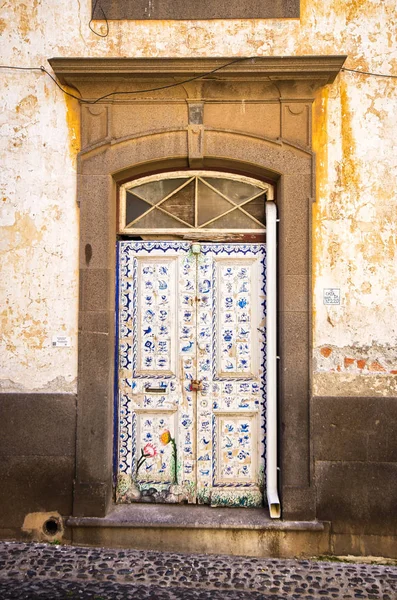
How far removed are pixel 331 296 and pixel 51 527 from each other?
3379 mm

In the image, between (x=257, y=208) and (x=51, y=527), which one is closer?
(x=51, y=527)

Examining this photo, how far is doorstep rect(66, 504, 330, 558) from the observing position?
183 inches

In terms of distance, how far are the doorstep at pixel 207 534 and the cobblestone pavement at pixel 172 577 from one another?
6.1 inches

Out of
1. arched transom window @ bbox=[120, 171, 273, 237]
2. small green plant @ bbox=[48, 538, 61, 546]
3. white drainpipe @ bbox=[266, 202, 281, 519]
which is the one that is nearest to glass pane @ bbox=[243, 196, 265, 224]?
arched transom window @ bbox=[120, 171, 273, 237]

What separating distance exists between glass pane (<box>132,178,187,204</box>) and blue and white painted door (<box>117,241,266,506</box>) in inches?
18.9

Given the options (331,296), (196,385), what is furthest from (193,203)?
(196,385)

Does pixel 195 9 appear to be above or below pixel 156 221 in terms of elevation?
above

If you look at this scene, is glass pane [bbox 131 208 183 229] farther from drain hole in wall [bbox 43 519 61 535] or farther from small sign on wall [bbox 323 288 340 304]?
drain hole in wall [bbox 43 519 61 535]

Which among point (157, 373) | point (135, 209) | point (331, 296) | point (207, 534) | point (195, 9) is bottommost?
point (207, 534)

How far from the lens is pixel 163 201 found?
5.12 meters

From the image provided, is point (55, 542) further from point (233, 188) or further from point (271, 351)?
point (233, 188)

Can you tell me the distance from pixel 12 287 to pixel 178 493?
255 centimetres

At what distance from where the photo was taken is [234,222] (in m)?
5.12

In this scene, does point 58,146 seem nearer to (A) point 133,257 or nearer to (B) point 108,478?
(A) point 133,257
